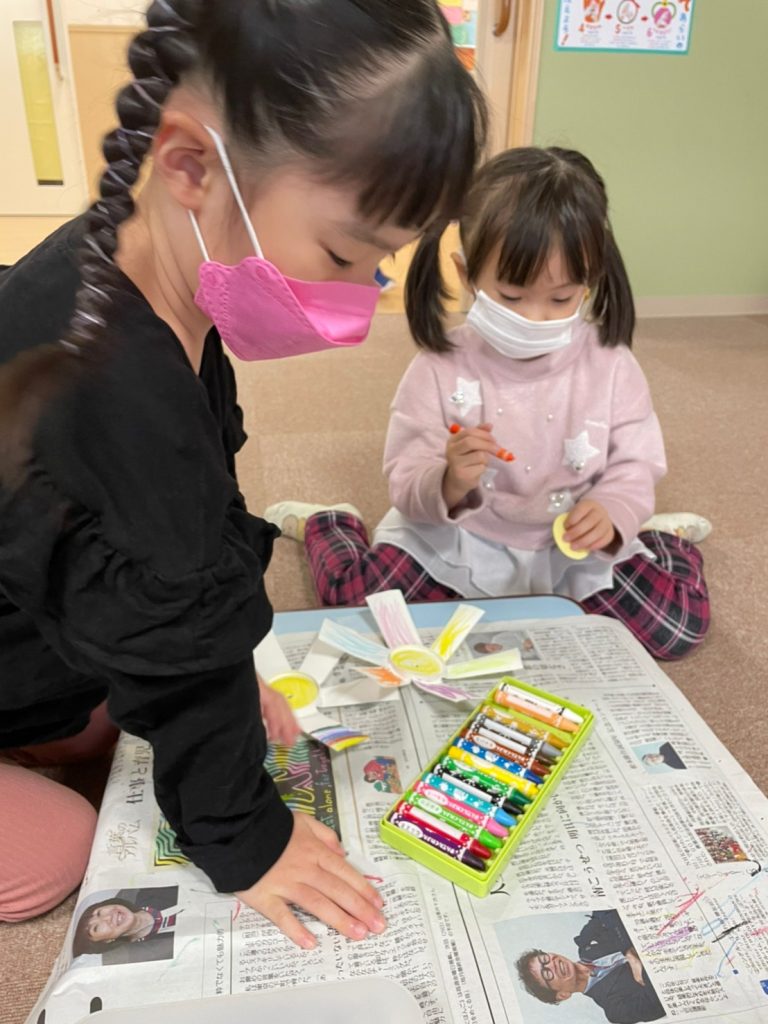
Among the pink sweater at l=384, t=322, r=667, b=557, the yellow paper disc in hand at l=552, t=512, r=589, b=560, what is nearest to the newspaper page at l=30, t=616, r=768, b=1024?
the yellow paper disc in hand at l=552, t=512, r=589, b=560

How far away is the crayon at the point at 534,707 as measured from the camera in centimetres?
68

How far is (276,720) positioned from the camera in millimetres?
692

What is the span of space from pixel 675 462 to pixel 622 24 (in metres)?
1.22

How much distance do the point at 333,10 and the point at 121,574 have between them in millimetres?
285

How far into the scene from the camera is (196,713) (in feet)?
1.60

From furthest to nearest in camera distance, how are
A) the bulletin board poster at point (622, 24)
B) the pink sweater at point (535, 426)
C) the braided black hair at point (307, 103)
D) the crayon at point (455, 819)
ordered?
1. the bulletin board poster at point (622, 24)
2. the pink sweater at point (535, 426)
3. the crayon at point (455, 819)
4. the braided black hair at point (307, 103)

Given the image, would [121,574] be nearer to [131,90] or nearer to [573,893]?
[131,90]

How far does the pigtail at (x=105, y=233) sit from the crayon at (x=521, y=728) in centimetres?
42

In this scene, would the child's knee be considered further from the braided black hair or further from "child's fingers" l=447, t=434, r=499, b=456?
"child's fingers" l=447, t=434, r=499, b=456

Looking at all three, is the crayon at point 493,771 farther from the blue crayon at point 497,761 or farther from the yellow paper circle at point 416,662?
the yellow paper circle at point 416,662

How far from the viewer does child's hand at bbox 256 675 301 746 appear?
2.27ft

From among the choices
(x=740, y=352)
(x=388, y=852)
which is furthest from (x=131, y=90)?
(x=740, y=352)

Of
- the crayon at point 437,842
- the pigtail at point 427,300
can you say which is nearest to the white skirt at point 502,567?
the pigtail at point 427,300

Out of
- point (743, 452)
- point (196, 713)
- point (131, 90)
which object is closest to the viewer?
point (131, 90)
